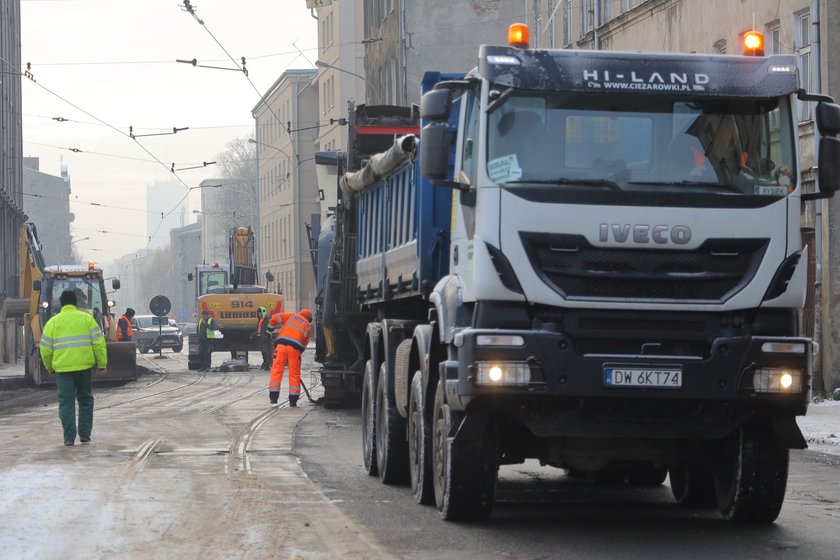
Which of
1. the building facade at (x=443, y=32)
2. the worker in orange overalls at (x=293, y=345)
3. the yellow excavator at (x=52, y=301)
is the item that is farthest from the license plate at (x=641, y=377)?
the building facade at (x=443, y=32)

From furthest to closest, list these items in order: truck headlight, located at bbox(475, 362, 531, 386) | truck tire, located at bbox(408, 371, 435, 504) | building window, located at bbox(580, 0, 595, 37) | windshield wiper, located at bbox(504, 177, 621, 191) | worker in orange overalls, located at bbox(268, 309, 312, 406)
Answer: building window, located at bbox(580, 0, 595, 37)
worker in orange overalls, located at bbox(268, 309, 312, 406)
truck tire, located at bbox(408, 371, 435, 504)
windshield wiper, located at bbox(504, 177, 621, 191)
truck headlight, located at bbox(475, 362, 531, 386)

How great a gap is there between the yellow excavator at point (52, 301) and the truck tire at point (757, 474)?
1012 inches

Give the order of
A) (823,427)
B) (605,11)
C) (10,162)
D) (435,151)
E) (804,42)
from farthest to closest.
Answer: (10,162) → (605,11) → (804,42) → (823,427) → (435,151)

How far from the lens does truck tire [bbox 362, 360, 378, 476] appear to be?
12.9 m

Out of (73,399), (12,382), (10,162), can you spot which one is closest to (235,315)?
(12,382)

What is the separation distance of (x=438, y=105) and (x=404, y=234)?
2.99 meters

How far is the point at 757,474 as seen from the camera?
375 inches

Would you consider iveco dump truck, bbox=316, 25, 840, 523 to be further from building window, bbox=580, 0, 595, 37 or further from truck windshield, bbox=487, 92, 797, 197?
building window, bbox=580, 0, 595, 37

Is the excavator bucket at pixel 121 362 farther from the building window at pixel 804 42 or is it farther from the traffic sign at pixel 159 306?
the building window at pixel 804 42

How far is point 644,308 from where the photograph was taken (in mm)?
8906

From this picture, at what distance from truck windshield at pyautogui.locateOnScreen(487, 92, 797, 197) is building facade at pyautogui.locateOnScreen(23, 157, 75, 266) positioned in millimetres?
124429

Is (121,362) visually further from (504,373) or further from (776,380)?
(776,380)

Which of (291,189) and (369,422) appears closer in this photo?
(369,422)

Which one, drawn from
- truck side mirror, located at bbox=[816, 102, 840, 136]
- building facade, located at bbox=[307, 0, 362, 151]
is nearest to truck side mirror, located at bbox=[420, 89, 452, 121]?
truck side mirror, located at bbox=[816, 102, 840, 136]
